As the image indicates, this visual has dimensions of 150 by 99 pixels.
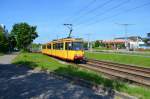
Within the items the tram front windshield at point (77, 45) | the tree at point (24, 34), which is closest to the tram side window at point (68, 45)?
the tram front windshield at point (77, 45)

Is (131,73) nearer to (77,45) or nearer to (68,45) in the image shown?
(77,45)

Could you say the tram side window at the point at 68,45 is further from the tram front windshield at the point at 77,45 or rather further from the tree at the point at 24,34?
the tree at the point at 24,34

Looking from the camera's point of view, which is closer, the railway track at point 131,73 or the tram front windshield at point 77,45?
the railway track at point 131,73

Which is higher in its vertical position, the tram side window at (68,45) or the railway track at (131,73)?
the tram side window at (68,45)

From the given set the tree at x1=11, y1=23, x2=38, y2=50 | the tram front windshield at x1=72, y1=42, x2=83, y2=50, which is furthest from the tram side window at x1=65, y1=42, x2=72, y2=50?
the tree at x1=11, y1=23, x2=38, y2=50

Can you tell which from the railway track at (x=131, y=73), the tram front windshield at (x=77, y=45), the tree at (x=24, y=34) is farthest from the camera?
the tree at (x=24, y=34)

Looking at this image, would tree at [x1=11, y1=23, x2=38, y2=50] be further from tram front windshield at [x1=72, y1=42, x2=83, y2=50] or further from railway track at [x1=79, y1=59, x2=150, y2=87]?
railway track at [x1=79, y1=59, x2=150, y2=87]

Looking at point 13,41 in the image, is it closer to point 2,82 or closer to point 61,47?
point 61,47

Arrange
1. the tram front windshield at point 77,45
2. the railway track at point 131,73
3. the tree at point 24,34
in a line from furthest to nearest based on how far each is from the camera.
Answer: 1. the tree at point 24,34
2. the tram front windshield at point 77,45
3. the railway track at point 131,73

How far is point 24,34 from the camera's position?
3750 inches

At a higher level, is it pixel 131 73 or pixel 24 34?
pixel 24 34

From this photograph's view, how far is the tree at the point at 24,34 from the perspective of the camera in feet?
310

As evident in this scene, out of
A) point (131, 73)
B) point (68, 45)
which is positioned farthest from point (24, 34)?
point (131, 73)

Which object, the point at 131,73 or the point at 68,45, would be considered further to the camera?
the point at 68,45
